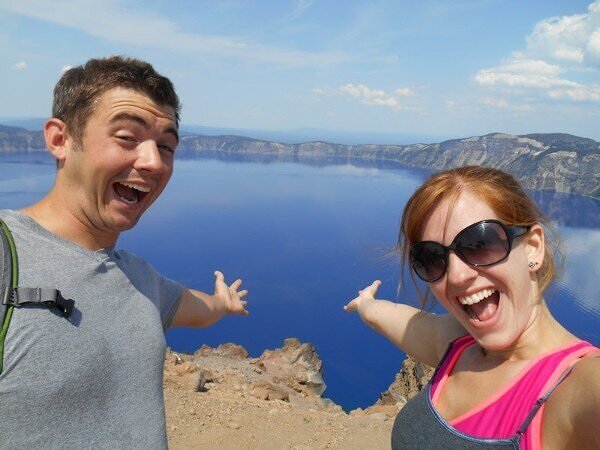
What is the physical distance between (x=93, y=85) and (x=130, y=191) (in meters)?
0.45

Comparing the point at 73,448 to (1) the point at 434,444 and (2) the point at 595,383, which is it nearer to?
(1) the point at 434,444

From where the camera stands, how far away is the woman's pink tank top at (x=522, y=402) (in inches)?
52.3

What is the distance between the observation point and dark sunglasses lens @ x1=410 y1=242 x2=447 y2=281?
5.71ft

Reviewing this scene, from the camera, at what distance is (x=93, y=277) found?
63.8 inches

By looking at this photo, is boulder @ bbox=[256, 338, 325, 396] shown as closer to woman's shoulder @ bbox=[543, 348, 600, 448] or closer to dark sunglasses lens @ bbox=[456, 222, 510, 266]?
dark sunglasses lens @ bbox=[456, 222, 510, 266]

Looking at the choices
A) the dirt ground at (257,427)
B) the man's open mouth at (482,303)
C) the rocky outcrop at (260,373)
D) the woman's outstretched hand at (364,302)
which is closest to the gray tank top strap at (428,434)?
the man's open mouth at (482,303)

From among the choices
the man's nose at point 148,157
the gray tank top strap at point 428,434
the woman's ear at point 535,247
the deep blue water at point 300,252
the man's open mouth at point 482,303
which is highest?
the man's nose at point 148,157

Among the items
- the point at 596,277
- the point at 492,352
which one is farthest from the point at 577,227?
the point at 492,352

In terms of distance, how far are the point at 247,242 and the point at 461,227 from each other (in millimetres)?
50943

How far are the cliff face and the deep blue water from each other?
721 cm

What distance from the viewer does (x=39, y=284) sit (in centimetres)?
141

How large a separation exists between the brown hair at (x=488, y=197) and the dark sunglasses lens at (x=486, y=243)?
61 millimetres

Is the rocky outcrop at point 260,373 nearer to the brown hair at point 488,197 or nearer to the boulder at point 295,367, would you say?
the boulder at point 295,367

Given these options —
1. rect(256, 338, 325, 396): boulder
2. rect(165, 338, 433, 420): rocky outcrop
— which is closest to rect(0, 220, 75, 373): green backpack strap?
rect(165, 338, 433, 420): rocky outcrop
